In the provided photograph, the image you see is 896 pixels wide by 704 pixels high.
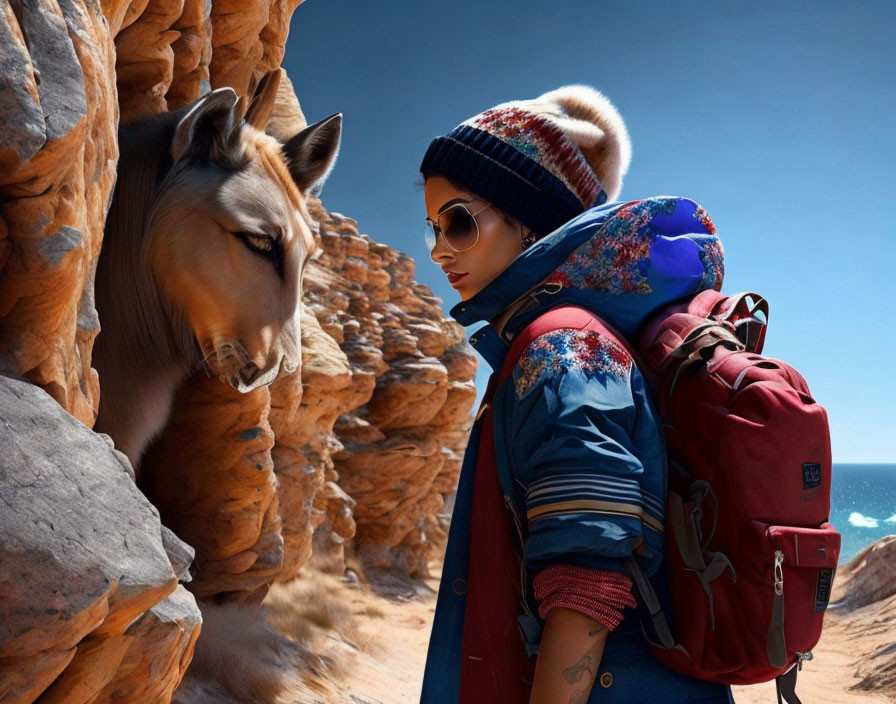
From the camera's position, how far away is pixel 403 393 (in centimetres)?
1534

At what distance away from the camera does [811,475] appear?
1.30 meters

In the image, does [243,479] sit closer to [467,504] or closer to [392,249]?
[467,504]

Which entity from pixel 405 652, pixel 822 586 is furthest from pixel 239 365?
pixel 405 652

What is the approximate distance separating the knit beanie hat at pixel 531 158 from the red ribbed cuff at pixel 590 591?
3.04 feet

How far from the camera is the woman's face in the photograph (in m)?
1.78

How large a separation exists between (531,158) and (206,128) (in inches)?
73.1

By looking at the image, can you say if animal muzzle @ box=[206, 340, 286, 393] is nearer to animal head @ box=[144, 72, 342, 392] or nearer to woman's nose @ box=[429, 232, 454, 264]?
animal head @ box=[144, 72, 342, 392]

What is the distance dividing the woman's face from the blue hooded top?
8cm

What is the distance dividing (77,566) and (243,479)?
372cm

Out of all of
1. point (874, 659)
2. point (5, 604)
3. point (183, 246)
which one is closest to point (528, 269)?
point (5, 604)

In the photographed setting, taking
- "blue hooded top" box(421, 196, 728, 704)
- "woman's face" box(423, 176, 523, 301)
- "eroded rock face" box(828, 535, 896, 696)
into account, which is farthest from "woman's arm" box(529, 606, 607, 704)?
"eroded rock face" box(828, 535, 896, 696)

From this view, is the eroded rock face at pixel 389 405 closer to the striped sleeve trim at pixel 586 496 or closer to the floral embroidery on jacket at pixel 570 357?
the floral embroidery on jacket at pixel 570 357

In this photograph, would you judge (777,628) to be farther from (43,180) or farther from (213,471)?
(213,471)

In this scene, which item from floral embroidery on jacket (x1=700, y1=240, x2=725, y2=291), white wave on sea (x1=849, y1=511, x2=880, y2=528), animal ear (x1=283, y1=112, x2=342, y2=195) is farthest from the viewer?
white wave on sea (x1=849, y1=511, x2=880, y2=528)
